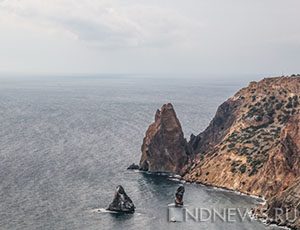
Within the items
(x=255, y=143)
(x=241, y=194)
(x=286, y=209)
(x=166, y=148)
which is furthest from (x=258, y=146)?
(x=286, y=209)

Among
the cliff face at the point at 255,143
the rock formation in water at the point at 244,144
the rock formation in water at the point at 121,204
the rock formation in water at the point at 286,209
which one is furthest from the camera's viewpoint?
the rock formation in water at the point at 244,144

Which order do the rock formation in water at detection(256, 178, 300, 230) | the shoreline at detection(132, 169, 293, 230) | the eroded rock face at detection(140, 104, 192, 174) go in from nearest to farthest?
the rock formation in water at detection(256, 178, 300, 230) → the shoreline at detection(132, 169, 293, 230) → the eroded rock face at detection(140, 104, 192, 174)

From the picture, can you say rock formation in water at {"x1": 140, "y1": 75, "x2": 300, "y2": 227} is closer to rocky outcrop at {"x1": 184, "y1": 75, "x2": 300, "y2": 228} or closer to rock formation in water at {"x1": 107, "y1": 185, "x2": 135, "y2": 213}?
rocky outcrop at {"x1": 184, "y1": 75, "x2": 300, "y2": 228}

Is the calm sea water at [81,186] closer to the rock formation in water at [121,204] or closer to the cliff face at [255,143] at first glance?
the rock formation in water at [121,204]

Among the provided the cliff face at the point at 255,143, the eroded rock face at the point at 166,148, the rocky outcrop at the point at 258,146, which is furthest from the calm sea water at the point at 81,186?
the cliff face at the point at 255,143

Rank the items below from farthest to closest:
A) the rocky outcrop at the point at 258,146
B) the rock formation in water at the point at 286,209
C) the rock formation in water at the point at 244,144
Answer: the rock formation in water at the point at 244,144 → the rocky outcrop at the point at 258,146 → the rock formation in water at the point at 286,209

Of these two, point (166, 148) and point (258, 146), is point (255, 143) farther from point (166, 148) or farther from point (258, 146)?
point (166, 148)

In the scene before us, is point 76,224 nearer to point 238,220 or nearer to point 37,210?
point 37,210

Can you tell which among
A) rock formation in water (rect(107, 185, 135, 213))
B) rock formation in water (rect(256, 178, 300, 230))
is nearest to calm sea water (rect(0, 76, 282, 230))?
rock formation in water (rect(107, 185, 135, 213))
